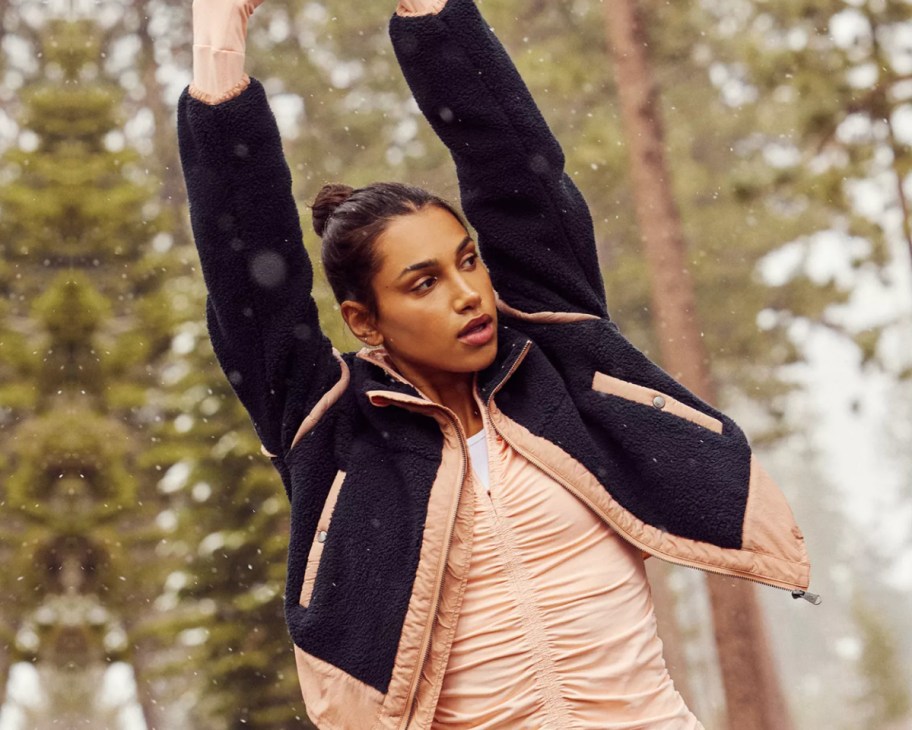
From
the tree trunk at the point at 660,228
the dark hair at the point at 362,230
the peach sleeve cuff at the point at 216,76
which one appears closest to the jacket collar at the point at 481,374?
the dark hair at the point at 362,230

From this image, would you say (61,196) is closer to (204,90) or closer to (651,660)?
(204,90)

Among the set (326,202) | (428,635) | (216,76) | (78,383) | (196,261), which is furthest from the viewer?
(196,261)

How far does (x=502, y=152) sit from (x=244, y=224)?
1.51ft

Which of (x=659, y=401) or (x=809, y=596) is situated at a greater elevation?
(x=659, y=401)

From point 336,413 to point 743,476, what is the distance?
0.67 meters

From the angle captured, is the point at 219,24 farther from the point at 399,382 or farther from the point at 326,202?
the point at 399,382

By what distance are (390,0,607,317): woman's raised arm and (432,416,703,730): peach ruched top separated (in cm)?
33

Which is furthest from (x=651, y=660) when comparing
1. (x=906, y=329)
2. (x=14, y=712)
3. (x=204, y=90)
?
(x=906, y=329)

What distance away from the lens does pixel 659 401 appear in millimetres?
1805

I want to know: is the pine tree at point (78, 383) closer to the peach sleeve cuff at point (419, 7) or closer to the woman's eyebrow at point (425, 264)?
the peach sleeve cuff at point (419, 7)

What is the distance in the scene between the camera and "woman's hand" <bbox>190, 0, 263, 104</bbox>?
1.78 meters

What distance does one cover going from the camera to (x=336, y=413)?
5.99 ft

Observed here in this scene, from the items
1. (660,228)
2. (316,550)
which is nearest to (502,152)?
(316,550)

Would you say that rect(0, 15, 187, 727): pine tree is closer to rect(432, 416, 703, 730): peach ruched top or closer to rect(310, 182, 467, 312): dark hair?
rect(310, 182, 467, 312): dark hair
